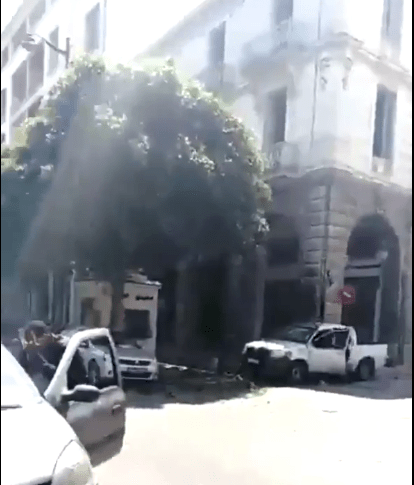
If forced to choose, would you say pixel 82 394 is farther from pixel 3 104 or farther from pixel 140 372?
pixel 3 104

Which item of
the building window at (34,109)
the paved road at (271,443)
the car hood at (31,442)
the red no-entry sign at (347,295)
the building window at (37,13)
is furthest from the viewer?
the building window at (34,109)

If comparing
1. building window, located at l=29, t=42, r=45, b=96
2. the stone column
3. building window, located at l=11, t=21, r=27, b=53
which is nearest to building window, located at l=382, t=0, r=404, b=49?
the stone column

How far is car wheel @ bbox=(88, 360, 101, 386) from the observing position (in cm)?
242

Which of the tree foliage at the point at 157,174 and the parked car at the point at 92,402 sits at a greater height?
the tree foliage at the point at 157,174

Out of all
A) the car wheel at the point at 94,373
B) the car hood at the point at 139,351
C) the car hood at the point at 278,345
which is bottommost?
the car wheel at the point at 94,373

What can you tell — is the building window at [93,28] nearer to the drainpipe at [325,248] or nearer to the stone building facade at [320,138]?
the stone building facade at [320,138]

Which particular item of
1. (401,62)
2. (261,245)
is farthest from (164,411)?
(401,62)

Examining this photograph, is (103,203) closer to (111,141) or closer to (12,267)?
(111,141)

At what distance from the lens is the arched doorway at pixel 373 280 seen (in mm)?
2379

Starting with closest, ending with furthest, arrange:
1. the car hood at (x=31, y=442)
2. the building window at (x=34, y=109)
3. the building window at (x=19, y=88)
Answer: the car hood at (x=31, y=442) < the building window at (x=34, y=109) < the building window at (x=19, y=88)

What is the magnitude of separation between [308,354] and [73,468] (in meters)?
1.01

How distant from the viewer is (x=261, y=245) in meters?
2.41

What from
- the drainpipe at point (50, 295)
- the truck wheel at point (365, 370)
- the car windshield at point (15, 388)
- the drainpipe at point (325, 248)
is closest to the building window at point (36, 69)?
the drainpipe at point (50, 295)

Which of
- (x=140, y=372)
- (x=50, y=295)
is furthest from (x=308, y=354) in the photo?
(x=50, y=295)
